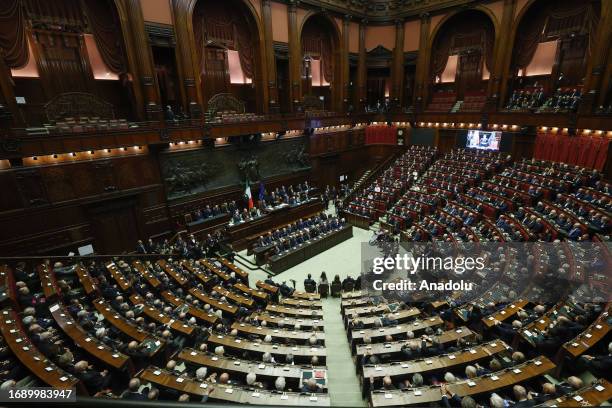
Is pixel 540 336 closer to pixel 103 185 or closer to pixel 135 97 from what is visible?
pixel 103 185

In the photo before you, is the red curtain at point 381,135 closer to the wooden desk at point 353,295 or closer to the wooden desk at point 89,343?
the wooden desk at point 353,295

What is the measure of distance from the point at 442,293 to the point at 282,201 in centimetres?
1015

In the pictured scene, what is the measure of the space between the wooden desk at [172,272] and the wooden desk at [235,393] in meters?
4.20

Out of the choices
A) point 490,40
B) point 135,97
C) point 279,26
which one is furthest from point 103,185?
point 490,40

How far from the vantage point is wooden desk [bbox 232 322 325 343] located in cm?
734

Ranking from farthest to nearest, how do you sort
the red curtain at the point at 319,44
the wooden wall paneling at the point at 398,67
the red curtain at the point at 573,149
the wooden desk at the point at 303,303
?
the wooden wall paneling at the point at 398,67, the red curtain at the point at 319,44, the red curtain at the point at 573,149, the wooden desk at the point at 303,303

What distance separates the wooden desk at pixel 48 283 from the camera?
8273 millimetres

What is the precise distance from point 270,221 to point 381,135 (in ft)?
38.1

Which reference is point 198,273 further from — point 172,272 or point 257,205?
point 257,205

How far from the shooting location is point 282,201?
57.4ft

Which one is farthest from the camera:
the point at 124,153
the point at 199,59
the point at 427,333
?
the point at 199,59

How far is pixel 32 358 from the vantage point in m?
5.80

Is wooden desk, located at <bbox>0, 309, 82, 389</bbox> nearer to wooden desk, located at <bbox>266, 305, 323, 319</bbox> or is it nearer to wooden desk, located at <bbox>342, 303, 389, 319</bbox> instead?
wooden desk, located at <bbox>266, 305, 323, 319</bbox>

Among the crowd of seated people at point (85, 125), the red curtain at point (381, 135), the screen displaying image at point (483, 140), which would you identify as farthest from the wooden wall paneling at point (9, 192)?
→ the screen displaying image at point (483, 140)
